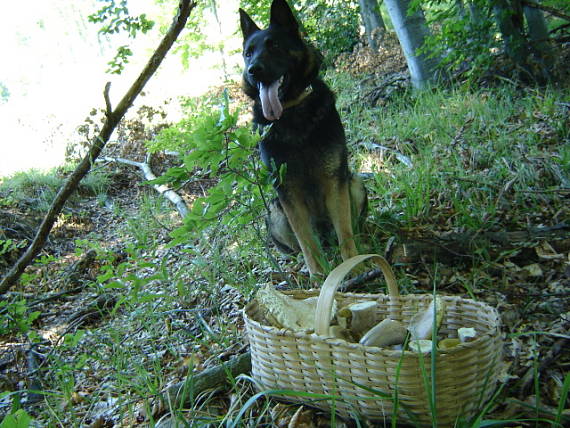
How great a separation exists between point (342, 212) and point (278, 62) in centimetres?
108

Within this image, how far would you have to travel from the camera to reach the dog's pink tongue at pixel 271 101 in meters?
2.66

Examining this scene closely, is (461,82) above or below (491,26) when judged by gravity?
below

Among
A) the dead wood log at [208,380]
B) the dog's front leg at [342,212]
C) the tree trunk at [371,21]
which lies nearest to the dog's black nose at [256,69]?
the dog's front leg at [342,212]

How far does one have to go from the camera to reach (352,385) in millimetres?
1528

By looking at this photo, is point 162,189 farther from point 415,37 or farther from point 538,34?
point 538,34

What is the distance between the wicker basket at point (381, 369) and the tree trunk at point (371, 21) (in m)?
9.58

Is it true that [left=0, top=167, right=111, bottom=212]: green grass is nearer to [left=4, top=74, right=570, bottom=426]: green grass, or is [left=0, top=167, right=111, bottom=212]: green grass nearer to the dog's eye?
[left=4, top=74, right=570, bottom=426]: green grass

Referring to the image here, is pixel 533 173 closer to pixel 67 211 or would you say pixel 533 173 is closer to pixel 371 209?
pixel 371 209

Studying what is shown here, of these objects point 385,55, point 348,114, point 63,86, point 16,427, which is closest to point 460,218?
point 16,427

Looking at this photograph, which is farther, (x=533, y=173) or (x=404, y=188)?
(x=404, y=188)

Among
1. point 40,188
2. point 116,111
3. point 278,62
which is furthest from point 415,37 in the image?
point 40,188

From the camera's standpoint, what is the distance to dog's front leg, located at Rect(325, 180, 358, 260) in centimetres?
291

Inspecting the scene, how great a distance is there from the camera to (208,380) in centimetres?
201

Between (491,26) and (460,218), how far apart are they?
3.35 meters
